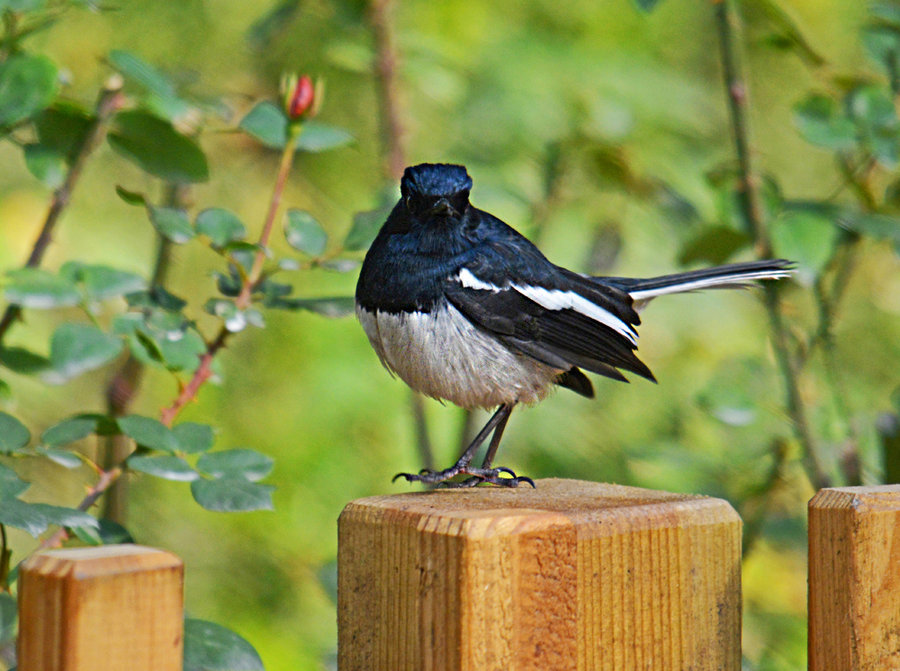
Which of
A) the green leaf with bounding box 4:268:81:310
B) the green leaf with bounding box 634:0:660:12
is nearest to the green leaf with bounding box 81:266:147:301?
the green leaf with bounding box 4:268:81:310

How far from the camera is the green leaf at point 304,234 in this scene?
1913 millimetres

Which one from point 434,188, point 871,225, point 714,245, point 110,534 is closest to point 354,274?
point 714,245

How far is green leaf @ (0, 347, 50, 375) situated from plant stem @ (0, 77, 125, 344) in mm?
108

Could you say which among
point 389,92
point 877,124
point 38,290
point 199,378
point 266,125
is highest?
point 389,92

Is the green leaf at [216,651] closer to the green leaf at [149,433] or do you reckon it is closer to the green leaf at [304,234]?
the green leaf at [149,433]

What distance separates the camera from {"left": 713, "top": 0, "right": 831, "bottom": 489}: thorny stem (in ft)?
8.40

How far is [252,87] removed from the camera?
14.8 ft

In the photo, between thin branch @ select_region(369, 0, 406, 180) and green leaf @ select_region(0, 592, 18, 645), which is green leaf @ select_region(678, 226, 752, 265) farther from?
green leaf @ select_region(0, 592, 18, 645)

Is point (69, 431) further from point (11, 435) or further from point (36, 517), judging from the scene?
point (36, 517)

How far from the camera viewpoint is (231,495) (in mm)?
1521

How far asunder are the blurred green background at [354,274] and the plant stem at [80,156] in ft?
4.44

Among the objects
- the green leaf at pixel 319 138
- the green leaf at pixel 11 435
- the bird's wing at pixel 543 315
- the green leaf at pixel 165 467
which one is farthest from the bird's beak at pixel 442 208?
the green leaf at pixel 11 435

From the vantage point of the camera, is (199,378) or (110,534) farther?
(199,378)

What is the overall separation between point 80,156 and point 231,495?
0.84 meters
